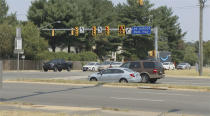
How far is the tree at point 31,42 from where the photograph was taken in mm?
58938

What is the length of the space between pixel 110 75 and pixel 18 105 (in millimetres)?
14026

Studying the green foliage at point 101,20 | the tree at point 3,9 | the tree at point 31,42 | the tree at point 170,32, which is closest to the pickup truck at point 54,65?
the tree at point 31,42

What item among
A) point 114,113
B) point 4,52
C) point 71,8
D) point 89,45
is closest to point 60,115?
point 114,113

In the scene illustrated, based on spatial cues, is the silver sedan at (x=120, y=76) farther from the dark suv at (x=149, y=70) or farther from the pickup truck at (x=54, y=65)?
the pickup truck at (x=54, y=65)

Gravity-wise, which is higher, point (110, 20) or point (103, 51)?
point (110, 20)

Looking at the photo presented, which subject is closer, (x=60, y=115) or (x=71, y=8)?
(x=60, y=115)

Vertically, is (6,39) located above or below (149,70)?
above

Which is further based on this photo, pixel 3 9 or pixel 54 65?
pixel 3 9

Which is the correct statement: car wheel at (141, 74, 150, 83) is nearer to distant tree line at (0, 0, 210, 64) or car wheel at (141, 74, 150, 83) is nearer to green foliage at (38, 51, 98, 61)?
distant tree line at (0, 0, 210, 64)

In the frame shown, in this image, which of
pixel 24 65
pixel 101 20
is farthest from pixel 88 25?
pixel 24 65

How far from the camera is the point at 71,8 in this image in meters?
73.4

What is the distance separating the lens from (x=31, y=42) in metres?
59.2

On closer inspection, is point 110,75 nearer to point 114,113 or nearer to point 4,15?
point 114,113

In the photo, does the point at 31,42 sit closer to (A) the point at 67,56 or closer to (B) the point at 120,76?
(A) the point at 67,56
